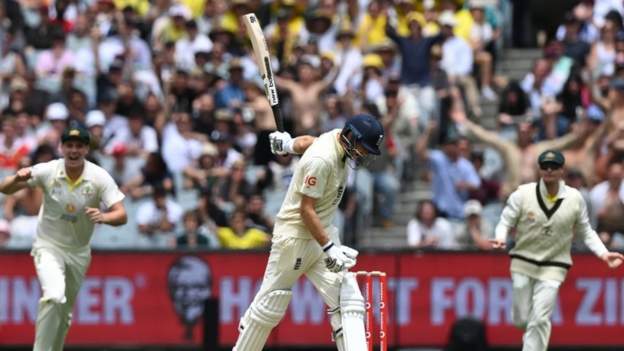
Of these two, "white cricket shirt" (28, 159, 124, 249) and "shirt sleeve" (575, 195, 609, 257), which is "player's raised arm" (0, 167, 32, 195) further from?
"shirt sleeve" (575, 195, 609, 257)

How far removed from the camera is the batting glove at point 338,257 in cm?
1198

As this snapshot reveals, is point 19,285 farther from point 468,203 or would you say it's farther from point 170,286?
point 468,203

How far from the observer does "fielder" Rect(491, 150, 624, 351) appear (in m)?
14.3

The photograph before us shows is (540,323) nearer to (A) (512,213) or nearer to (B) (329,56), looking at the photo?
(A) (512,213)

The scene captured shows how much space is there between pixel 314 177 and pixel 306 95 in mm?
7740

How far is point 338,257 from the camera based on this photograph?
12.0m

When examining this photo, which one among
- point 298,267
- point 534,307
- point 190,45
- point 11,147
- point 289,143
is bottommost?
point 534,307

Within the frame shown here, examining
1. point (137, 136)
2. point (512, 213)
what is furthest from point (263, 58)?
point (137, 136)

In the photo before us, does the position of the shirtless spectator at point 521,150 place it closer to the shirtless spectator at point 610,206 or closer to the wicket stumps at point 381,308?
the shirtless spectator at point 610,206

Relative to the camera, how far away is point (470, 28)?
2095cm

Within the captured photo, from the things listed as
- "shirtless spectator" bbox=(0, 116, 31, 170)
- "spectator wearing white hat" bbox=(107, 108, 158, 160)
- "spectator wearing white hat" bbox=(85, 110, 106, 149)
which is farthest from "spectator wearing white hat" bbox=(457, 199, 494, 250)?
"shirtless spectator" bbox=(0, 116, 31, 170)

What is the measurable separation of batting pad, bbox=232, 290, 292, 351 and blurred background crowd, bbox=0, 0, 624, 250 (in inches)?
200

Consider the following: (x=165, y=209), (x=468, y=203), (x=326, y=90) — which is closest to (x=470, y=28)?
(x=326, y=90)

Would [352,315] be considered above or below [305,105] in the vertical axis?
below
